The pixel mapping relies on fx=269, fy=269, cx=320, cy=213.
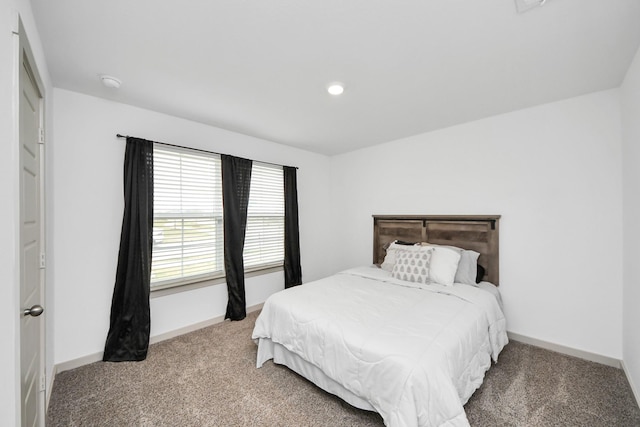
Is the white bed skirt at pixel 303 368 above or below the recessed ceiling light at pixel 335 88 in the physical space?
below

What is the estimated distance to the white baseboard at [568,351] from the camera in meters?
2.32

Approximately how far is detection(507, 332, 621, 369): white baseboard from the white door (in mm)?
3746

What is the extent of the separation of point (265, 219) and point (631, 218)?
363 centimetres

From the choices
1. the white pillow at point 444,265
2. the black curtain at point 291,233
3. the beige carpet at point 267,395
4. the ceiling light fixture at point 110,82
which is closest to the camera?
the beige carpet at point 267,395

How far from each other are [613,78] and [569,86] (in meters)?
0.27

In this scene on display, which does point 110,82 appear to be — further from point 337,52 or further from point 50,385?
point 50,385

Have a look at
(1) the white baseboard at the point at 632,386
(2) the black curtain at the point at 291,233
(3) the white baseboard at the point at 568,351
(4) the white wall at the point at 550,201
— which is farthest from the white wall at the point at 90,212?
(1) the white baseboard at the point at 632,386

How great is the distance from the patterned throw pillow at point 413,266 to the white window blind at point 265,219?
177 cm

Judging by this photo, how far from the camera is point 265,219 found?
3850 mm

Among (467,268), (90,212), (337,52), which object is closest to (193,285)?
(90,212)

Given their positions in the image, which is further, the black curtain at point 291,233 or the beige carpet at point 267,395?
the black curtain at point 291,233

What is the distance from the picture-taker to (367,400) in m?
1.65

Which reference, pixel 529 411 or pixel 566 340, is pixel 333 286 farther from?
pixel 566 340
